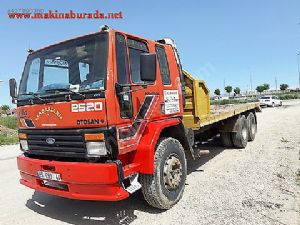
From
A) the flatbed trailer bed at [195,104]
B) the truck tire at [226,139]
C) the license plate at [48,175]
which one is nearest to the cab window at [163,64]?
the flatbed trailer bed at [195,104]

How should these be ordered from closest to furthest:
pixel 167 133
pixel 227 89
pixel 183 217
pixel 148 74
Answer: pixel 148 74
pixel 183 217
pixel 167 133
pixel 227 89

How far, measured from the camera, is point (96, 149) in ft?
12.4

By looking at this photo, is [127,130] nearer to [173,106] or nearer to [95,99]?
[95,99]

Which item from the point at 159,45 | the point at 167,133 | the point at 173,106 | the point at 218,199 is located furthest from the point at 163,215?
the point at 159,45

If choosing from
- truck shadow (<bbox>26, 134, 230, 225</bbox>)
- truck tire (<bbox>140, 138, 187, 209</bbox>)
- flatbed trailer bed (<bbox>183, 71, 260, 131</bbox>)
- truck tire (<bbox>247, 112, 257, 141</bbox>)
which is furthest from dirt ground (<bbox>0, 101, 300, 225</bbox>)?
truck tire (<bbox>247, 112, 257, 141</bbox>)

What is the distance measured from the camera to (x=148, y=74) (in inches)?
158

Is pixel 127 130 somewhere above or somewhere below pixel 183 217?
above

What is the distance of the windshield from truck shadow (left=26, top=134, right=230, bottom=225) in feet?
6.22

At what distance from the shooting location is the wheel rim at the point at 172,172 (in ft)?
15.2

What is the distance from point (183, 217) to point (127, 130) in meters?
1.50

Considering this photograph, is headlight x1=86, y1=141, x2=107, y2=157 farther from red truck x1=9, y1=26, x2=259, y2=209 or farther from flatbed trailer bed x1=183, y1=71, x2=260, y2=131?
flatbed trailer bed x1=183, y1=71, x2=260, y2=131

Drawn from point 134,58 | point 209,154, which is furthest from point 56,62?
point 209,154

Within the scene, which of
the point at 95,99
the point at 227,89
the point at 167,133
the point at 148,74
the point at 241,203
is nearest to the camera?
the point at 95,99

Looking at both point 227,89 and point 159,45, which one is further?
point 227,89
